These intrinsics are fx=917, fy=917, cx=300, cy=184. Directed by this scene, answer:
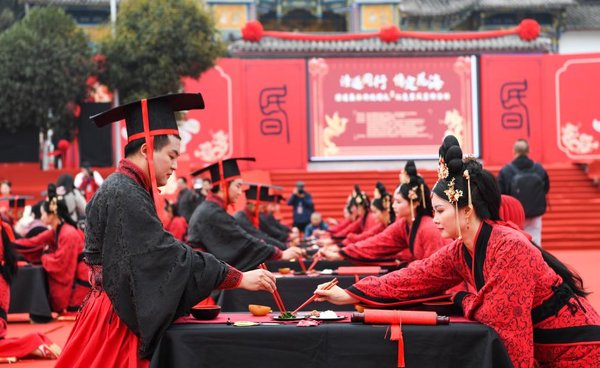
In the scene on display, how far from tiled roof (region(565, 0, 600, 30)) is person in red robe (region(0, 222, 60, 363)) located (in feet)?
66.9

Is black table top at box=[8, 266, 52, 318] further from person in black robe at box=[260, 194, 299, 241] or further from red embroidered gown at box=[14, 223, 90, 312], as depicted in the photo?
person in black robe at box=[260, 194, 299, 241]

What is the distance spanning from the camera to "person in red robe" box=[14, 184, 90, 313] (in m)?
8.34

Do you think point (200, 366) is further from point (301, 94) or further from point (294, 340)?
point (301, 94)

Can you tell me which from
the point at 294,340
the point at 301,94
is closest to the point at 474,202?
the point at 294,340

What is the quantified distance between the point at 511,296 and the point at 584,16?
2260 centimetres

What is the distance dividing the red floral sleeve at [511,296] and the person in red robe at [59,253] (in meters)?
Result: 5.70

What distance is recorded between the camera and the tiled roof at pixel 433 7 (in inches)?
953

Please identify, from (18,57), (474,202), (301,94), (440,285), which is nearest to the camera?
(474,202)

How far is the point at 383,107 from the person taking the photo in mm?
19969

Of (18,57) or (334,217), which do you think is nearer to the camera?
(18,57)

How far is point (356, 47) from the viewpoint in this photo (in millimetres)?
20188

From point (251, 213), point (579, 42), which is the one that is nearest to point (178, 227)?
point (251, 213)

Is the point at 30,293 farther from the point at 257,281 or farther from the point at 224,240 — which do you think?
the point at 257,281

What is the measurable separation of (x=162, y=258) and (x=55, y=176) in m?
13.9
